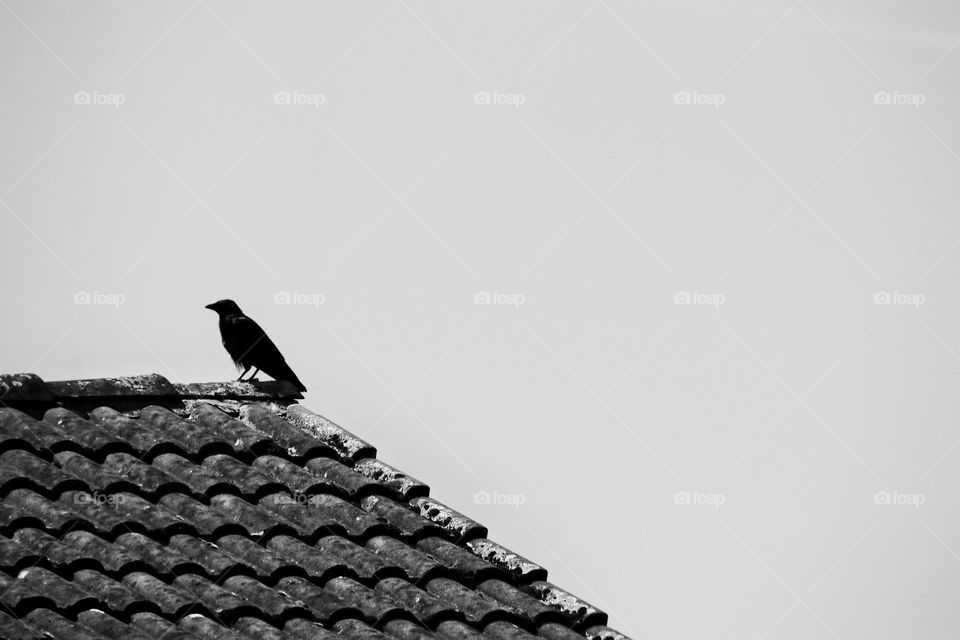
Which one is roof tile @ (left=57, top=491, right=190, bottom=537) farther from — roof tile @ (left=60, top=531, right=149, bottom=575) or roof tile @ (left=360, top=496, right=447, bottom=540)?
roof tile @ (left=360, top=496, right=447, bottom=540)

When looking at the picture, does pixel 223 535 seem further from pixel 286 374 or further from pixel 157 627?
pixel 286 374

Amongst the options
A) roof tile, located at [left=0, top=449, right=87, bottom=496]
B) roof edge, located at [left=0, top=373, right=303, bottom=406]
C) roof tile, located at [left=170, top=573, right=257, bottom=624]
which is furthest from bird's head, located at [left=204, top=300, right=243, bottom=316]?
roof tile, located at [left=170, top=573, right=257, bottom=624]

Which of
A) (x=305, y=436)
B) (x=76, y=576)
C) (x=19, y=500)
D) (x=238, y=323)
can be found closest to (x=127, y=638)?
(x=76, y=576)

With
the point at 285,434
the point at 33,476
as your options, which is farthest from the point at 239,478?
the point at 33,476

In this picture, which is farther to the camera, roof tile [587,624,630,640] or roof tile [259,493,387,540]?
roof tile [259,493,387,540]

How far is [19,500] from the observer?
14.9 feet

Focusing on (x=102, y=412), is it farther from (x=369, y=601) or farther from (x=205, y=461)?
(x=369, y=601)

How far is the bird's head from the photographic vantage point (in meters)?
7.08

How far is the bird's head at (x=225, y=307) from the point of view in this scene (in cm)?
708

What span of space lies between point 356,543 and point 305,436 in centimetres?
93

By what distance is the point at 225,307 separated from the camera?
7109 mm

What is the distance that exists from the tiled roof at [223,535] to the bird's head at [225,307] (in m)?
1.31

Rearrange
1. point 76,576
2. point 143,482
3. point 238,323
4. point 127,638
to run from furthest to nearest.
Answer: point 238,323 < point 143,482 < point 76,576 < point 127,638

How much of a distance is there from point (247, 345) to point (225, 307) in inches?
12.8
